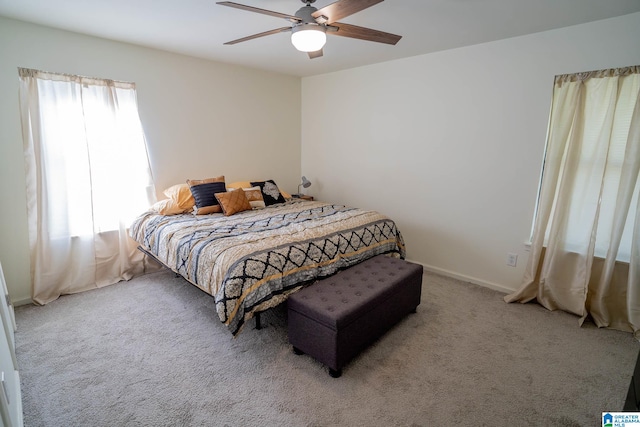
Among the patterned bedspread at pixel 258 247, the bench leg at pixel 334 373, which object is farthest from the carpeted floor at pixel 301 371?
the patterned bedspread at pixel 258 247

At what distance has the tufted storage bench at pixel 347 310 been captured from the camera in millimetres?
1970

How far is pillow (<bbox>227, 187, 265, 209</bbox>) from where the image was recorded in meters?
3.65

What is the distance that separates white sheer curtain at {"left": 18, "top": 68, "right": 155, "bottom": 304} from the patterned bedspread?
1.07 feet

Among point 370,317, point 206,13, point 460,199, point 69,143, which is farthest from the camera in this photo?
point 460,199

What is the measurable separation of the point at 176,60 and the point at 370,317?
336 cm

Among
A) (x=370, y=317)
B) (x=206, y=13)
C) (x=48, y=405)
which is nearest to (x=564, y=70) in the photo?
(x=370, y=317)

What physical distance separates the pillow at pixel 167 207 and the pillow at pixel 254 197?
62cm

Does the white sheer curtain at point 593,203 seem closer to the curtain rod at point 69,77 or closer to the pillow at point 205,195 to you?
the pillow at point 205,195

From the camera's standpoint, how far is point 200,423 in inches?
65.8

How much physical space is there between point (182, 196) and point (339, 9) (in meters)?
2.51

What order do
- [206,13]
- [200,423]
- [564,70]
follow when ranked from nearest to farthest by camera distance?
[200,423], [206,13], [564,70]

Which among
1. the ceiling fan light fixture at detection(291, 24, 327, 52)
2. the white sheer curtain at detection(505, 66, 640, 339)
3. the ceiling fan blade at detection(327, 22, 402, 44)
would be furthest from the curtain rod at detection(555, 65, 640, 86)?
the ceiling fan light fixture at detection(291, 24, 327, 52)

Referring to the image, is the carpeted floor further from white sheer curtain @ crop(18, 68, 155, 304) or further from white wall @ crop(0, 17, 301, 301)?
white wall @ crop(0, 17, 301, 301)

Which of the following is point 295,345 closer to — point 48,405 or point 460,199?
point 48,405
